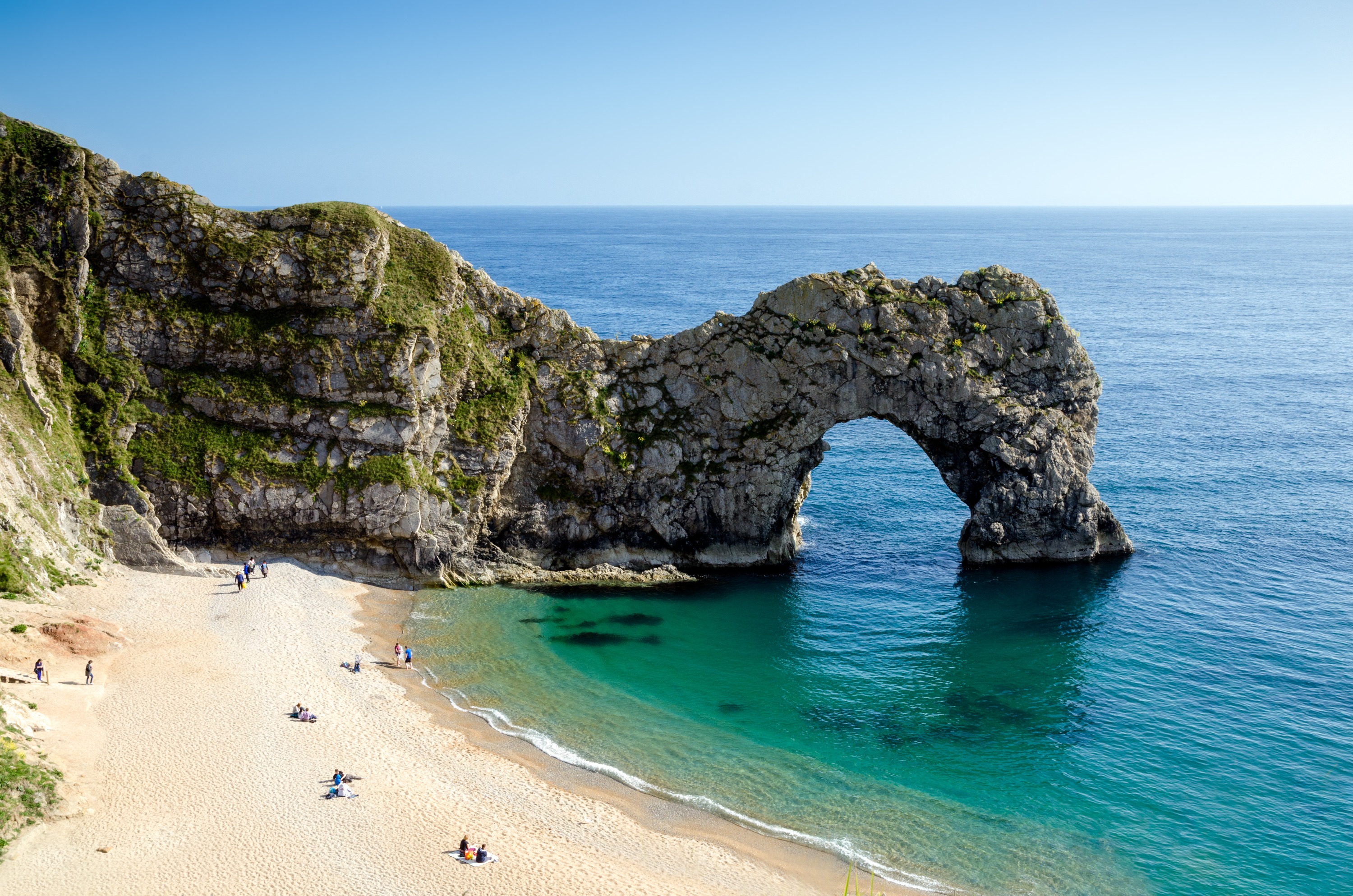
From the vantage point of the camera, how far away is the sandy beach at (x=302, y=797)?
3117 cm

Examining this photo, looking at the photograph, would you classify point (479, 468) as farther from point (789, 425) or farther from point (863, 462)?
point (863, 462)

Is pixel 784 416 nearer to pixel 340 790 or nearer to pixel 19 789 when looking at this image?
pixel 340 790

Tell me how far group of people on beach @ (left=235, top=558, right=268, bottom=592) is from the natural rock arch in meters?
13.8

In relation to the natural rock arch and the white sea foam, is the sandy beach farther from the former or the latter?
the natural rock arch

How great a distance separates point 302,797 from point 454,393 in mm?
28155

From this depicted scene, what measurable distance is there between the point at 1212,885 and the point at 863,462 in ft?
179

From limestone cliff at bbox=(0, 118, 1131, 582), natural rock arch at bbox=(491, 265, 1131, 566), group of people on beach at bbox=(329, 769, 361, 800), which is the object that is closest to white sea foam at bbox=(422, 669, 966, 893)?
group of people on beach at bbox=(329, 769, 361, 800)

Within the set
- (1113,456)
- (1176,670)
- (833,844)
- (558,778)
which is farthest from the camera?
(1113,456)

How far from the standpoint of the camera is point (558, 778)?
38.6 metres

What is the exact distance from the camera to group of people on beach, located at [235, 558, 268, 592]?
5166 cm

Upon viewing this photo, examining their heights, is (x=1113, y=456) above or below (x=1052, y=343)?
below

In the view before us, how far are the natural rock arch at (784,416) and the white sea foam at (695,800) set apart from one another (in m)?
16.3

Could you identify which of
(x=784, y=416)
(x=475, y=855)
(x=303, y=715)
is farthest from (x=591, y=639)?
(x=784, y=416)

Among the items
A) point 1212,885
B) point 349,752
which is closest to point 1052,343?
point 1212,885
